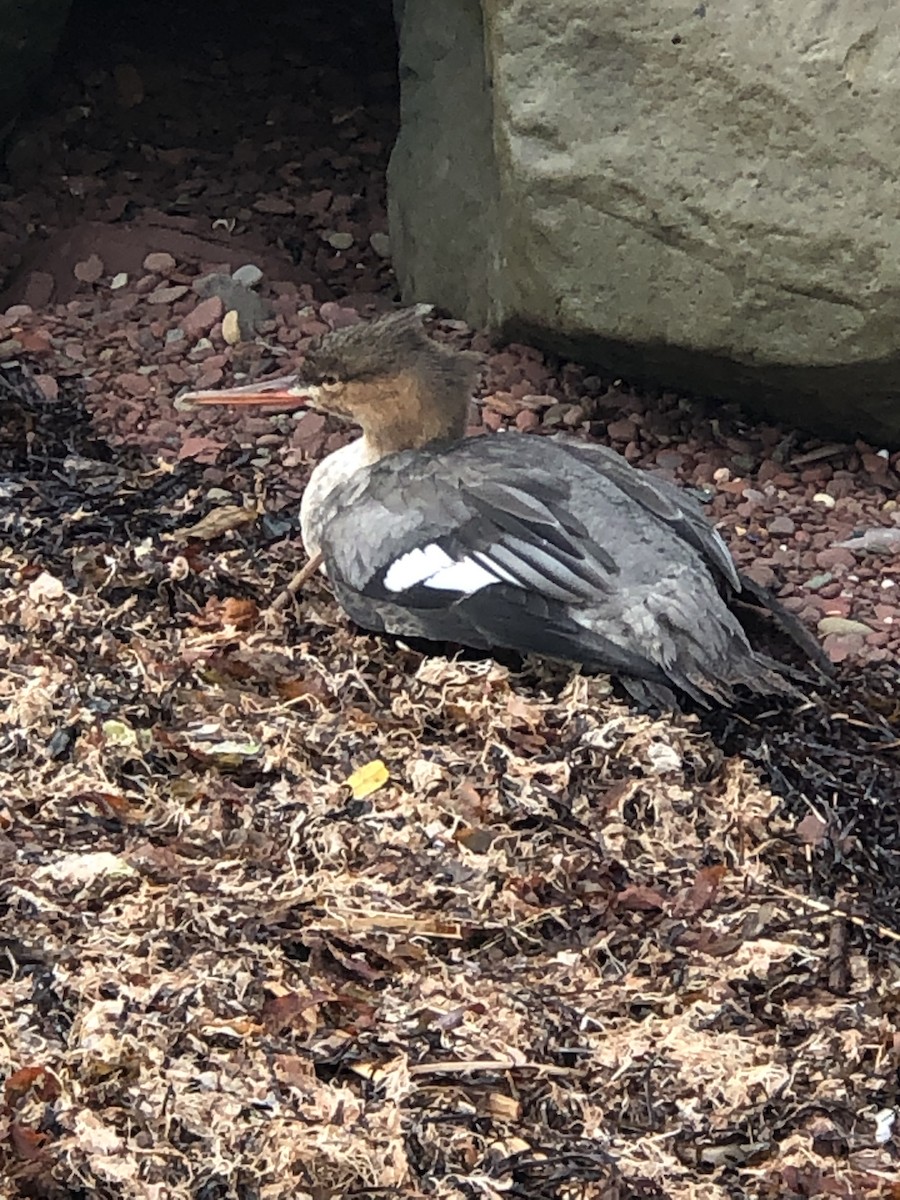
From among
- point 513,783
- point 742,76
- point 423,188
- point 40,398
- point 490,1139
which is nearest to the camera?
point 490,1139

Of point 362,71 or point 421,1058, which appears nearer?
point 421,1058

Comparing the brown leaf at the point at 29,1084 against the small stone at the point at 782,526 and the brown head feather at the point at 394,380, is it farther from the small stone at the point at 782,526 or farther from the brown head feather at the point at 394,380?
the small stone at the point at 782,526

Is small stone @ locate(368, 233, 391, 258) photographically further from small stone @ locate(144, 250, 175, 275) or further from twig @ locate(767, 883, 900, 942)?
twig @ locate(767, 883, 900, 942)

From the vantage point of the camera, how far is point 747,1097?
6.88ft

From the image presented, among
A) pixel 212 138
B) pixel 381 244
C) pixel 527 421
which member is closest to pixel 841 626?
pixel 527 421

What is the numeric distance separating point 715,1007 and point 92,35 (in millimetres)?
4378

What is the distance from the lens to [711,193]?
3.25m

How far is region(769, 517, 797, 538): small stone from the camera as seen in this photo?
342 centimetres

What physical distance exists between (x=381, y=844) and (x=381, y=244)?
104 inches

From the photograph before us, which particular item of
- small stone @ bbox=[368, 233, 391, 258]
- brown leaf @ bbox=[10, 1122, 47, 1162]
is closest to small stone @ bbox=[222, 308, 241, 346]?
small stone @ bbox=[368, 233, 391, 258]

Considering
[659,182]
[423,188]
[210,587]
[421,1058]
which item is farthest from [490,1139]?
[423,188]

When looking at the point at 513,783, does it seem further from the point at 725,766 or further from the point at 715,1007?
the point at 715,1007

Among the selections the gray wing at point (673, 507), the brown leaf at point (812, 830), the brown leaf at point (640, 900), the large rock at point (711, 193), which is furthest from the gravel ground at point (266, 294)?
the brown leaf at point (640, 900)

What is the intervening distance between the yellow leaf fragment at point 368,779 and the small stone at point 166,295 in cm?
193
